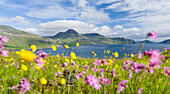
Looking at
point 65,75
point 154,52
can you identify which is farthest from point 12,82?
point 154,52

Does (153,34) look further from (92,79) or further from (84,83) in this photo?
(84,83)

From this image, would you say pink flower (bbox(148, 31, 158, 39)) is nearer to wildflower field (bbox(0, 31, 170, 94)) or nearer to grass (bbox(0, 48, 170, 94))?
wildflower field (bbox(0, 31, 170, 94))

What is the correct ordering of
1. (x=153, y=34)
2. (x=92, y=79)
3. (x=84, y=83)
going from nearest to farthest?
(x=92, y=79), (x=153, y=34), (x=84, y=83)

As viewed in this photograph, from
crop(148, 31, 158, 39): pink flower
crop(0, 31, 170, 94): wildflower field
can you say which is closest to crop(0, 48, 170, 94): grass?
crop(0, 31, 170, 94): wildflower field

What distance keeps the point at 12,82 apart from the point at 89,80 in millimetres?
3042

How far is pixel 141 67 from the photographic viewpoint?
1.32 meters

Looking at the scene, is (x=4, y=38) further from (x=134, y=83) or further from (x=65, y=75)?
(x=134, y=83)

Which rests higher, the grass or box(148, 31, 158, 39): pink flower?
box(148, 31, 158, 39): pink flower

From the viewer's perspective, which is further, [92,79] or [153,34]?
[153,34]

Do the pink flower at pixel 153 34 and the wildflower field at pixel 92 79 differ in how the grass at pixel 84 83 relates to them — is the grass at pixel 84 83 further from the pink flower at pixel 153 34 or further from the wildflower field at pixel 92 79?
the pink flower at pixel 153 34

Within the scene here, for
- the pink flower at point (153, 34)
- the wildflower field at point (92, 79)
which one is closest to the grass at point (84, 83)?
the wildflower field at point (92, 79)

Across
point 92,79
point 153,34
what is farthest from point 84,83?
point 153,34

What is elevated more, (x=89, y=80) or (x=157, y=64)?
(x=157, y=64)

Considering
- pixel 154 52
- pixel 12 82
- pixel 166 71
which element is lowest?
pixel 12 82
